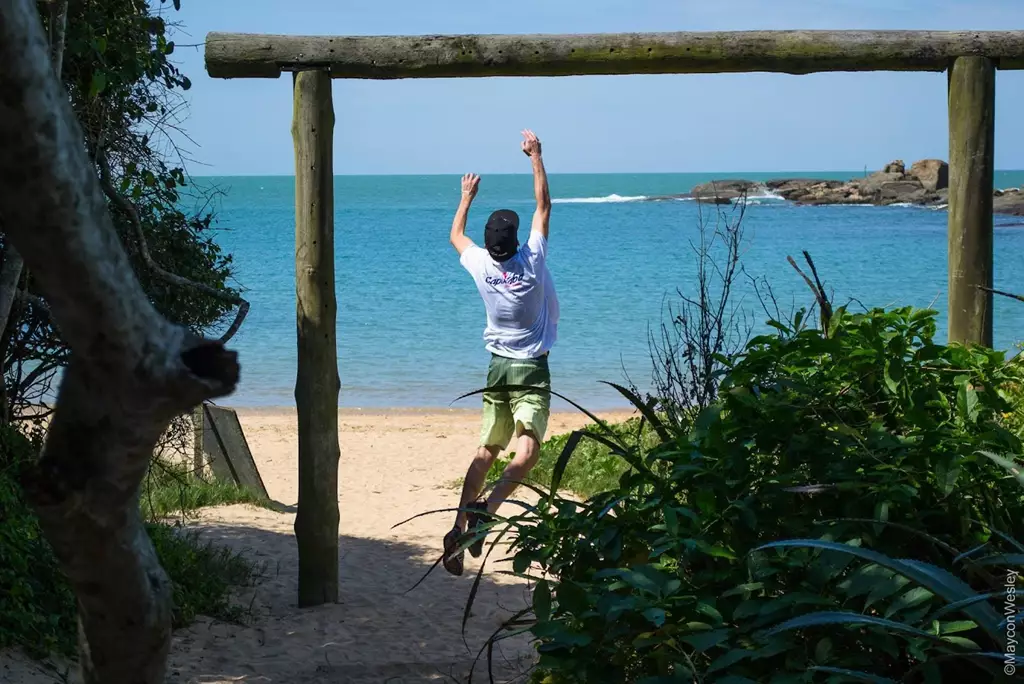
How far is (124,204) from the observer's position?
5586 millimetres

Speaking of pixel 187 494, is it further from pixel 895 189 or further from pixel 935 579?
pixel 895 189

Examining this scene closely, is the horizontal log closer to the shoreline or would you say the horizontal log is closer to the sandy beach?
the sandy beach

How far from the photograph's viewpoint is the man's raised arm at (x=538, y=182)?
623 centimetres

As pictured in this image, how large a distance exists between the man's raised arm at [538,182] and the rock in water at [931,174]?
57.6m

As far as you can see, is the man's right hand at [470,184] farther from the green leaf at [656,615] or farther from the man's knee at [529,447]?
the green leaf at [656,615]

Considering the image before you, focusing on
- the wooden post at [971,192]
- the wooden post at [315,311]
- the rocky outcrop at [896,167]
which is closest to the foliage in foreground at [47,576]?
the wooden post at [315,311]

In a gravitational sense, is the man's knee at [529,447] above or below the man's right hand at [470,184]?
below

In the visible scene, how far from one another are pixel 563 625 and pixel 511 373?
12.2 ft

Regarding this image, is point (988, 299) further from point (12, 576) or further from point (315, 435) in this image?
point (12, 576)

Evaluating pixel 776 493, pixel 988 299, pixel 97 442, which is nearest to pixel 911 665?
pixel 776 493

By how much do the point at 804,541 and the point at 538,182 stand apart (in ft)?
13.7

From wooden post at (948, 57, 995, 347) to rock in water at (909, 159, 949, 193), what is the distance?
57687 millimetres

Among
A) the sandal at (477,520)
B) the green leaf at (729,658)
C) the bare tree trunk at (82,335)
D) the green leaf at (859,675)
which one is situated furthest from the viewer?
the sandal at (477,520)

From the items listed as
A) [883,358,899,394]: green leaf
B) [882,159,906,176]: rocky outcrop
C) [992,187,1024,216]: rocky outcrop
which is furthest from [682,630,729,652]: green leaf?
[882,159,906,176]: rocky outcrop
